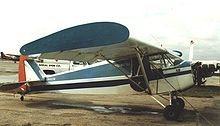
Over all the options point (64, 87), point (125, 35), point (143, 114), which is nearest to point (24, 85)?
point (64, 87)

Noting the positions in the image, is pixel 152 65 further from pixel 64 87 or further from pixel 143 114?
pixel 64 87

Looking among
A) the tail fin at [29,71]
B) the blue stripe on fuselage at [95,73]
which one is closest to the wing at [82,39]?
the blue stripe on fuselage at [95,73]

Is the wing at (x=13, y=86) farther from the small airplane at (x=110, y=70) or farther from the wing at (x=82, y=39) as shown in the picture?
the wing at (x=82, y=39)

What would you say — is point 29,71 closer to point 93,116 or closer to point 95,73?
point 95,73

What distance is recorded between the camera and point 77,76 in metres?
10.9

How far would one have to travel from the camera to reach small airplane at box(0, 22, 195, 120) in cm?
673

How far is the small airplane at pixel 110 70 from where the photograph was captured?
6734mm

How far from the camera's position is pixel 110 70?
10.3m

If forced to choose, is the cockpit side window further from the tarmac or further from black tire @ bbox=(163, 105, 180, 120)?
the tarmac

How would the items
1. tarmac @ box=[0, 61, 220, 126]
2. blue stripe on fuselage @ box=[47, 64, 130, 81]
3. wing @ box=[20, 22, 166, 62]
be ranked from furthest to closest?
blue stripe on fuselage @ box=[47, 64, 130, 81], tarmac @ box=[0, 61, 220, 126], wing @ box=[20, 22, 166, 62]

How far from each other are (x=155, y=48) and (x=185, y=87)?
175 cm

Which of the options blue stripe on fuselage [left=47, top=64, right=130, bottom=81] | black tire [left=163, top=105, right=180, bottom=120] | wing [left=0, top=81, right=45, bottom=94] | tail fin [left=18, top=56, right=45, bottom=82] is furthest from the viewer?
tail fin [left=18, top=56, right=45, bottom=82]

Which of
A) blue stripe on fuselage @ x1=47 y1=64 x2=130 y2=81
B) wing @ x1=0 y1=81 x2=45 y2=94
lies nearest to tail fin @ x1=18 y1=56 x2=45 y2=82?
wing @ x1=0 y1=81 x2=45 y2=94

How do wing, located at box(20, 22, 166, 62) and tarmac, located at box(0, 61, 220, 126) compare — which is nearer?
wing, located at box(20, 22, 166, 62)
